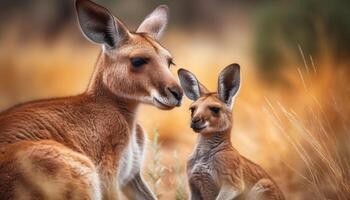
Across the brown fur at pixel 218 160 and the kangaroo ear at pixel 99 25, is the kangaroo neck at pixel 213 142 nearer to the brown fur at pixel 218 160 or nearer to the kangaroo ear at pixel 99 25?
the brown fur at pixel 218 160

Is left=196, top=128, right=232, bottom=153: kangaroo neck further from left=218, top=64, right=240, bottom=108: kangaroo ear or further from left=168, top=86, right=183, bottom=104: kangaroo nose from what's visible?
left=168, top=86, right=183, bottom=104: kangaroo nose

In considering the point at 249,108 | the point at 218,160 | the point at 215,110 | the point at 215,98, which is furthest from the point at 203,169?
the point at 249,108

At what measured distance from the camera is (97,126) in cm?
766

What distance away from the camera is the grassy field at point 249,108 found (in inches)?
344

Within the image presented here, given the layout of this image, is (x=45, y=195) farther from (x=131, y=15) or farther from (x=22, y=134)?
(x=131, y=15)

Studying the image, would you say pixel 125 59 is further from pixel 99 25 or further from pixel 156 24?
pixel 156 24

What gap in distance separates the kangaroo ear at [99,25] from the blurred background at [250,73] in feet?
2.57

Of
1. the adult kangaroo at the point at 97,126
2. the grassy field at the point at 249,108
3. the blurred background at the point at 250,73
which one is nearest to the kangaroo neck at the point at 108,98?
the adult kangaroo at the point at 97,126

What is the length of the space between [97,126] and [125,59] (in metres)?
0.49

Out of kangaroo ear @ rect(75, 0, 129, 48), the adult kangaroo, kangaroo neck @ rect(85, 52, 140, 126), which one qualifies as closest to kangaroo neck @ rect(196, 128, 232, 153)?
the adult kangaroo

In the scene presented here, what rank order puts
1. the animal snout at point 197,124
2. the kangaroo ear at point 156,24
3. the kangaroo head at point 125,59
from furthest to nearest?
1. the kangaroo ear at point 156,24
2. the animal snout at point 197,124
3. the kangaroo head at point 125,59

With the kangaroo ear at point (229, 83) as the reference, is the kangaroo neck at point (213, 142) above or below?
below

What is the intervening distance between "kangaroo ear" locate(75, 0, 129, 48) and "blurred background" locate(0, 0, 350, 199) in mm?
783

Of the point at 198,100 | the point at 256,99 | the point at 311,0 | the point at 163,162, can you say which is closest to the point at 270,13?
the point at 311,0
